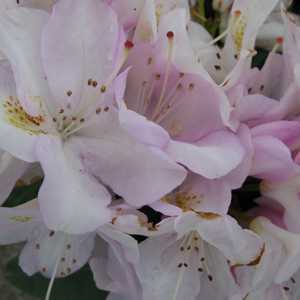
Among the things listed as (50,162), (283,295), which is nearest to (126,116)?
(50,162)

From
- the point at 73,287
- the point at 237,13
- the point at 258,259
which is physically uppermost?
the point at 237,13

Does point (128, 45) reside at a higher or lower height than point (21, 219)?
higher

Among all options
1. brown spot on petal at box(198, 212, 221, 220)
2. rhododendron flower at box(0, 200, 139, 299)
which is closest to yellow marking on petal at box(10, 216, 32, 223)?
rhododendron flower at box(0, 200, 139, 299)

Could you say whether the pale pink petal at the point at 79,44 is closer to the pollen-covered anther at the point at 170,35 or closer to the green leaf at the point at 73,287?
the pollen-covered anther at the point at 170,35

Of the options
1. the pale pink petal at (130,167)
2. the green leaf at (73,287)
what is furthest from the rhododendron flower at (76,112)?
the green leaf at (73,287)

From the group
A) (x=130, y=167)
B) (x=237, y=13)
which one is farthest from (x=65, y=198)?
(x=237, y=13)

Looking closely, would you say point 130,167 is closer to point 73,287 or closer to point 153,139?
point 153,139

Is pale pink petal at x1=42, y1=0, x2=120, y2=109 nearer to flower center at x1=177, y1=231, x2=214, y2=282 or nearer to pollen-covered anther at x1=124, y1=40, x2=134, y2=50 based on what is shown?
pollen-covered anther at x1=124, y1=40, x2=134, y2=50
